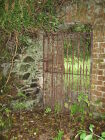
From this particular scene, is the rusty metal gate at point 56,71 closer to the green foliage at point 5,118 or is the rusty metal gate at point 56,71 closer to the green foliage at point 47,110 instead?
the green foliage at point 47,110

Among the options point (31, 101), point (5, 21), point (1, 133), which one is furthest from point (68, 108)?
point (5, 21)

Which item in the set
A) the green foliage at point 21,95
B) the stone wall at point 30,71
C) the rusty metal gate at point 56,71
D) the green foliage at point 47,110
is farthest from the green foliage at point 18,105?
the rusty metal gate at point 56,71

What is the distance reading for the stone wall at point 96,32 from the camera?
11.8 ft

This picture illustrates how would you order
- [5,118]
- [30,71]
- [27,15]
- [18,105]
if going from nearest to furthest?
1. [5,118]
2. [27,15]
3. [18,105]
4. [30,71]

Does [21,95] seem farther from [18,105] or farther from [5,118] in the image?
[5,118]

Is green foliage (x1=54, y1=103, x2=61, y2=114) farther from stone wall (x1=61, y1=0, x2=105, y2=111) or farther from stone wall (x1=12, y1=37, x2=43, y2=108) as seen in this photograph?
stone wall (x1=61, y1=0, x2=105, y2=111)

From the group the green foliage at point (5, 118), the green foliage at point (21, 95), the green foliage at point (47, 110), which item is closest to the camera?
the green foliage at point (5, 118)

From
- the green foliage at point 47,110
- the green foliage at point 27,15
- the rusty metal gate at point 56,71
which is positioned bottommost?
the green foliage at point 47,110

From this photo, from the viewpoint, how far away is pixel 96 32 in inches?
144

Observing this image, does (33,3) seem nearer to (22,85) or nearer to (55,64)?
(55,64)

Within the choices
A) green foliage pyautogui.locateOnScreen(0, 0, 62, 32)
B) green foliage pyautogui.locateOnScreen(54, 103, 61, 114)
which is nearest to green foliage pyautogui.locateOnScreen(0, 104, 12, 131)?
green foliage pyautogui.locateOnScreen(54, 103, 61, 114)

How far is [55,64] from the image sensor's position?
436 centimetres

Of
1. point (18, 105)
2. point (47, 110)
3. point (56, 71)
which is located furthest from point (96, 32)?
point (18, 105)

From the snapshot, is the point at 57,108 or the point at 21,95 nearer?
the point at 21,95
